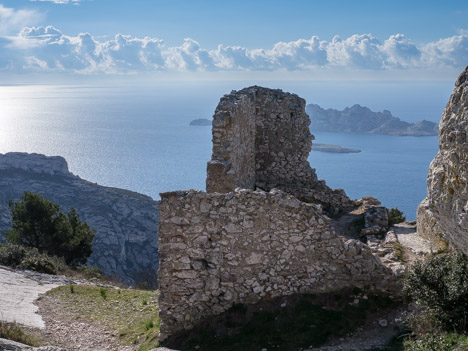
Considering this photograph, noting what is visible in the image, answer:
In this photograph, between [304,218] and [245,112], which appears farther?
[245,112]

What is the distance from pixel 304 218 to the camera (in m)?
9.24

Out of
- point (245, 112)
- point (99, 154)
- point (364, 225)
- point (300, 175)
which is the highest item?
point (245, 112)

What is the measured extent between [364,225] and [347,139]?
3577 inches

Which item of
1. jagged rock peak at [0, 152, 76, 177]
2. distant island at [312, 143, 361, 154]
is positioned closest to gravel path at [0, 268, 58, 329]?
jagged rock peak at [0, 152, 76, 177]

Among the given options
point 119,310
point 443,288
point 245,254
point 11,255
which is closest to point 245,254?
point 245,254

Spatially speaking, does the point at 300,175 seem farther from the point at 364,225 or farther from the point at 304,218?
the point at 304,218

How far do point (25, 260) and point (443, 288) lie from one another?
15.5 m

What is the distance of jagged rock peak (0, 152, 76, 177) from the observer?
71.7 metres

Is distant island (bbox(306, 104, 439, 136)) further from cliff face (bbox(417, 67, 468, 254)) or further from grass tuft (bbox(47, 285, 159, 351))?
cliff face (bbox(417, 67, 468, 254))

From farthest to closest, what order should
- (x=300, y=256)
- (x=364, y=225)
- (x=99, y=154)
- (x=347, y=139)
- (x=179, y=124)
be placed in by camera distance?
(x=179, y=124)
(x=99, y=154)
(x=347, y=139)
(x=364, y=225)
(x=300, y=256)

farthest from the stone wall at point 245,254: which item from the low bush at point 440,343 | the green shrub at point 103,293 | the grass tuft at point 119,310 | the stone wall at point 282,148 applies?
the stone wall at point 282,148

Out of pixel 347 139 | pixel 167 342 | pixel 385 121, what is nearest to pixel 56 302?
pixel 167 342

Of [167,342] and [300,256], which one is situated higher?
[300,256]

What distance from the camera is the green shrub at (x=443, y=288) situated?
7609 mm
